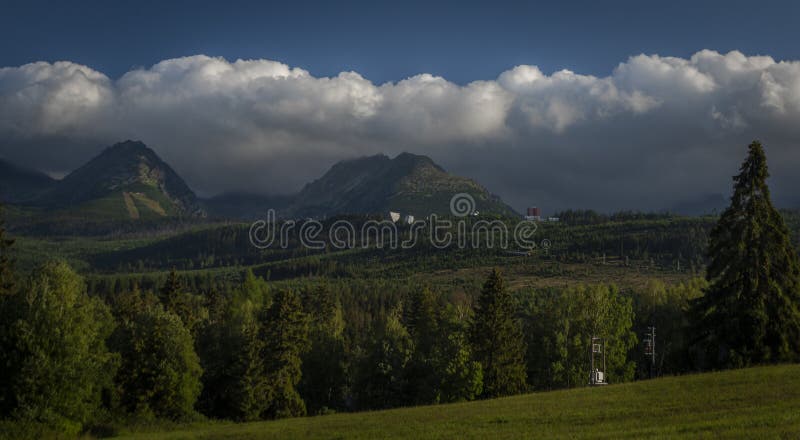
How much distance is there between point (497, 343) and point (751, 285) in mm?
36802

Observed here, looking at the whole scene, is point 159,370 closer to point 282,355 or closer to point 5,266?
point 282,355

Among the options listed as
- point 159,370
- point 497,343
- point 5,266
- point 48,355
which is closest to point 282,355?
point 159,370

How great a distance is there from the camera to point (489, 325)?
84.0m

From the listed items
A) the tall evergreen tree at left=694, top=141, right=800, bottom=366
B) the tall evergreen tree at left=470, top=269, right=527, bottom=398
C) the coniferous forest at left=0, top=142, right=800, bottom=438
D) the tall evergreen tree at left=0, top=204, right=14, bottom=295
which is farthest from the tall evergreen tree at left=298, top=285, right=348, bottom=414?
the tall evergreen tree at left=694, top=141, right=800, bottom=366

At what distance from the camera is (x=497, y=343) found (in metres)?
83.6

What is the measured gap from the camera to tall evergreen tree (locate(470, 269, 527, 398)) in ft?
273

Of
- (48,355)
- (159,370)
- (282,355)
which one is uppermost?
(48,355)

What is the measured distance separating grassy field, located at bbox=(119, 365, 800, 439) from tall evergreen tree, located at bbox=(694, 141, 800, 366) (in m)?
10.1

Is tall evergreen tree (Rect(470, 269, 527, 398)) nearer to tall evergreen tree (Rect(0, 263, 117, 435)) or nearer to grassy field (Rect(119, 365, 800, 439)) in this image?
grassy field (Rect(119, 365, 800, 439))

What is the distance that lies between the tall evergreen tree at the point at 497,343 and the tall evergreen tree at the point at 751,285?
1242 inches

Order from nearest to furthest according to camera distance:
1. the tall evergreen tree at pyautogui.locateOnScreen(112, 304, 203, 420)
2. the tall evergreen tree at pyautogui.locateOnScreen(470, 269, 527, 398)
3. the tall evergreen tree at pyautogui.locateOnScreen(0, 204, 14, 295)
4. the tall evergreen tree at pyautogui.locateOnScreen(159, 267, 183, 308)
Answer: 1. the tall evergreen tree at pyautogui.locateOnScreen(0, 204, 14, 295)
2. the tall evergreen tree at pyautogui.locateOnScreen(112, 304, 203, 420)
3. the tall evergreen tree at pyautogui.locateOnScreen(470, 269, 527, 398)
4. the tall evergreen tree at pyautogui.locateOnScreen(159, 267, 183, 308)

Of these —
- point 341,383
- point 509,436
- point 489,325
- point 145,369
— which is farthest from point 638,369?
point 509,436

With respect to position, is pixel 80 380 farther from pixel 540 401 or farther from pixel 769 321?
pixel 769 321

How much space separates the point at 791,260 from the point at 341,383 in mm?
63223
